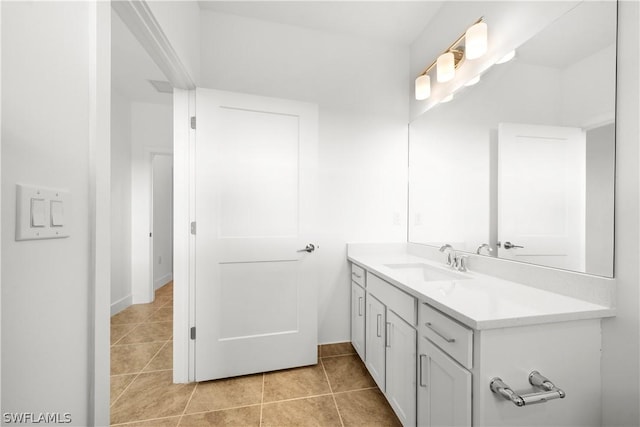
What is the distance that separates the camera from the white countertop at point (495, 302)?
844 millimetres

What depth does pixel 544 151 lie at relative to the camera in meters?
1.17

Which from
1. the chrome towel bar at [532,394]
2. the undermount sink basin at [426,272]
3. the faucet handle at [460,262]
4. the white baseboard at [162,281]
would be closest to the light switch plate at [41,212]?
the chrome towel bar at [532,394]

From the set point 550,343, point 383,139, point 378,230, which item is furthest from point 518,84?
point 378,230

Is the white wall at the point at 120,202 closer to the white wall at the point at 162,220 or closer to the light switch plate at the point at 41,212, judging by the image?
the white wall at the point at 162,220

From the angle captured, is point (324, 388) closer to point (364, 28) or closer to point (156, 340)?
point (156, 340)

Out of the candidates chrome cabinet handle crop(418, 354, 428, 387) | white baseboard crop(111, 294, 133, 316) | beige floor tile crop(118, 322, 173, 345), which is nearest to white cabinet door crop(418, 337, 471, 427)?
chrome cabinet handle crop(418, 354, 428, 387)

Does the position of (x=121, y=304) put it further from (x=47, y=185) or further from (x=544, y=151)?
(x=544, y=151)

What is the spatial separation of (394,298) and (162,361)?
1.87 metres

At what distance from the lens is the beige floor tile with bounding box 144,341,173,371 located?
1865mm

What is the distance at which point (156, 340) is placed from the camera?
2.27 meters

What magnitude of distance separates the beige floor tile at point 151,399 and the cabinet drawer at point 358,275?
4.42 feet

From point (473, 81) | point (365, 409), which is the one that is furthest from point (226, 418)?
point (473, 81)

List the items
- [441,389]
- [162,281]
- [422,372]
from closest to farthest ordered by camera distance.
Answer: [441,389] < [422,372] < [162,281]

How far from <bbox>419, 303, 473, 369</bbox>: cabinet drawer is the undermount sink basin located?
326 millimetres
